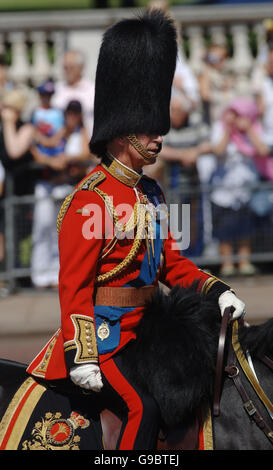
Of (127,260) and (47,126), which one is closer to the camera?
(127,260)

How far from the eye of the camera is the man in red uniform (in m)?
3.19

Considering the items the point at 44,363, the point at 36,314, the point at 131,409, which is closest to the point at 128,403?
the point at 131,409

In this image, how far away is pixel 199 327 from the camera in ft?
10.7

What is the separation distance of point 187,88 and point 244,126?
73cm

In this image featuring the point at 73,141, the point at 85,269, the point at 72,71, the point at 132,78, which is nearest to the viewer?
the point at 85,269

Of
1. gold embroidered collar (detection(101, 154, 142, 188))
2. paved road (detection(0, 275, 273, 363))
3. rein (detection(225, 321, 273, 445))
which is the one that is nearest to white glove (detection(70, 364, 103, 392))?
rein (detection(225, 321, 273, 445))

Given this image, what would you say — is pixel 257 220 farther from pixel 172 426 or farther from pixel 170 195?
pixel 172 426

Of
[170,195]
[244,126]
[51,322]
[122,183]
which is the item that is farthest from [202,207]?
[122,183]

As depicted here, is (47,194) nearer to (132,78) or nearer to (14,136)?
(14,136)

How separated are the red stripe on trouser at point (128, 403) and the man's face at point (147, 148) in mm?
813

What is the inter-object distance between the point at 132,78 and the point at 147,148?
286 millimetres

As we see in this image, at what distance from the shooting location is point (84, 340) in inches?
125

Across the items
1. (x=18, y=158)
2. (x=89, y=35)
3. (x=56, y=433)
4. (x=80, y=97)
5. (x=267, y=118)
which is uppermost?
(x=89, y=35)

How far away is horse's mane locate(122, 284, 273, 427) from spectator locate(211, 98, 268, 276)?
17.9 feet
